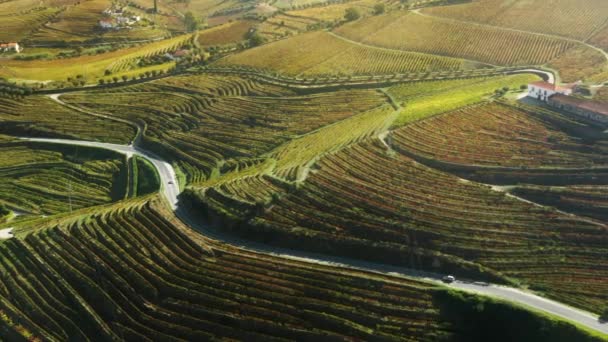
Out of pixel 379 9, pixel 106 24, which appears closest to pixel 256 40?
pixel 379 9

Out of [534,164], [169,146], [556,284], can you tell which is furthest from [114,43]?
[556,284]

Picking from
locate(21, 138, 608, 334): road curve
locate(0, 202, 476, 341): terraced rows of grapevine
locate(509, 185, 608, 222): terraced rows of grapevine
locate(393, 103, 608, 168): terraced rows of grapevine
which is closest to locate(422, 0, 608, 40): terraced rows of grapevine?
locate(393, 103, 608, 168): terraced rows of grapevine

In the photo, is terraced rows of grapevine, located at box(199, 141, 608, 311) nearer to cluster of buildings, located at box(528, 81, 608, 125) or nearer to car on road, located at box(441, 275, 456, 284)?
car on road, located at box(441, 275, 456, 284)

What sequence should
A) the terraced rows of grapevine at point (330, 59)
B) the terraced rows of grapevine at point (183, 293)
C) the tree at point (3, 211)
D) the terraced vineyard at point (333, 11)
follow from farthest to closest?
1. the terraced vineyard at point (333, 11)
2. the terraced rows of grapevine at point (330, 59)
3. the tree at point (3, 211)
4. the terraced rows of grapevine at point (183, 293)

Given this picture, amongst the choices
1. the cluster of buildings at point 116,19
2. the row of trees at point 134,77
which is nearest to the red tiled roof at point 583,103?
the row of trees at point 134,77

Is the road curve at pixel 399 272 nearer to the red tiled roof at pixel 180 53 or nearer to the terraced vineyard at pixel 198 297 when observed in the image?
the terraced vineyard at pixel 198 297

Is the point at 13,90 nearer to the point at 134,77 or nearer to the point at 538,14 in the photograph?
the point at 134,77
